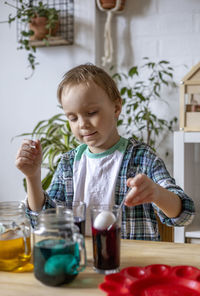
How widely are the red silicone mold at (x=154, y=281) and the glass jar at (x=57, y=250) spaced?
65 mm

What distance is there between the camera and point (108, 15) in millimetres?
2428

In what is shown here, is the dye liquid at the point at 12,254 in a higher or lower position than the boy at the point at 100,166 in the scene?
lower

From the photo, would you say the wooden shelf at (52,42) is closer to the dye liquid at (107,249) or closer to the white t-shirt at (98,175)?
the white t-shirt at (98,175)

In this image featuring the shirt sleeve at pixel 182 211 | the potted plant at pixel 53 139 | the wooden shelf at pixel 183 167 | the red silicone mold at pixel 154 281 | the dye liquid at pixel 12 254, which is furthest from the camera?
the potted plant at pixel 53 139

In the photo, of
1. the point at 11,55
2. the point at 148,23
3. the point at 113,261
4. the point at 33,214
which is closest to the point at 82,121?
the point at 33,214

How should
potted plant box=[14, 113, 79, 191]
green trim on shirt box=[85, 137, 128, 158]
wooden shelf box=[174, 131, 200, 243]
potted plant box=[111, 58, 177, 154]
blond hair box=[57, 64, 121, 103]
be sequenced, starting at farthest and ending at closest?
1. potted plant box=[111, 58, 177, 154]
2. potted plant box=[14, 113, 79, 191]
3. wooden shelf box=[174, 131, 200, 243]
4. green trim on shirt box=[85, 137, 128, 158]
5. blond hair box=[57, 64, 121, 103]

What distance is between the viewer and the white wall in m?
2.38

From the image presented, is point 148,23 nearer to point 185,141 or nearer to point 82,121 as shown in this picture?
point 185,141

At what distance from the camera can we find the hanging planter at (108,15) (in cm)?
238

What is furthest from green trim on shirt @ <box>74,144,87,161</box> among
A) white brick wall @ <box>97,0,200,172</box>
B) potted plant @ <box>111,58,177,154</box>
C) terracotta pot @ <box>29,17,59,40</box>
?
terracotta pot @ <box>29,17,59,40</box>

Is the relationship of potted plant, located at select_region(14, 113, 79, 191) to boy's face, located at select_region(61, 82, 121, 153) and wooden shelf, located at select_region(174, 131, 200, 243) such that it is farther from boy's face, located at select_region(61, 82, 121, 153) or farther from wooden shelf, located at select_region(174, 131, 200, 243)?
boy's face, located at select_region(61, 82, 121, 153)

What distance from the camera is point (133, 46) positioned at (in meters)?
2.47

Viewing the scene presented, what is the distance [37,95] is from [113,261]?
205 cm

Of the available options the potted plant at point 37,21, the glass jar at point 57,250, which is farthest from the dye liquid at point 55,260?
the potted plant at point 37,21
